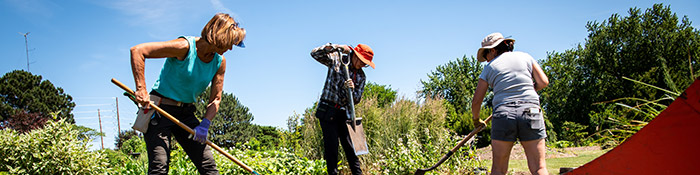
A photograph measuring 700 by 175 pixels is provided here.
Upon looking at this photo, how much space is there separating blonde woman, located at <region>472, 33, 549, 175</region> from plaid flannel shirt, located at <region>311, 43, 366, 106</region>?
1.26 metres

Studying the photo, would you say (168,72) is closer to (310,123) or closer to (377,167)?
(377,167)

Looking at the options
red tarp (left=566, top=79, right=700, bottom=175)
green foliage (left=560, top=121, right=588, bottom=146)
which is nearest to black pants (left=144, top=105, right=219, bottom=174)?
red tarp (left=566, top=79, right=700, bottom=175)

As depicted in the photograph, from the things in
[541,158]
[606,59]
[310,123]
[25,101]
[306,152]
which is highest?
[25,101]

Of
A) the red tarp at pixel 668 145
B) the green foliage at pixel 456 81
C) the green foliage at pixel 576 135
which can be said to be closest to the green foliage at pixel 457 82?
the green foliage at pixel 456 81

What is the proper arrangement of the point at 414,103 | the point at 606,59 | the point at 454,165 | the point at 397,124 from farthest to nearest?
1. the point at 606,59
2. the point at 414,103
3. the point at 397,124
4. the point at 454,165

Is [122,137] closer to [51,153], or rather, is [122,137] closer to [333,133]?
[51,153]

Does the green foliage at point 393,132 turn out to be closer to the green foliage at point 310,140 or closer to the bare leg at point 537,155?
the green foliage at point 310,140

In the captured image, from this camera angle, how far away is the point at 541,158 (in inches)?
110

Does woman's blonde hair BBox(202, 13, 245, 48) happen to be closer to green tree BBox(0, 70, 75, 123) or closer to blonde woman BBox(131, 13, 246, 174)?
blonde woman BBox(131, 13, 246, 174)

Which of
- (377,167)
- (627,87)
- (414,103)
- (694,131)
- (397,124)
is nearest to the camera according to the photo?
(694,131)

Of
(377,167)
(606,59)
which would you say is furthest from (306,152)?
(606,59)

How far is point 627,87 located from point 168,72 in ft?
92.4

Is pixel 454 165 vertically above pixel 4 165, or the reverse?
pixel 4 165

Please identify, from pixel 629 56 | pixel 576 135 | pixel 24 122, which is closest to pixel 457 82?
pixel 629 56
